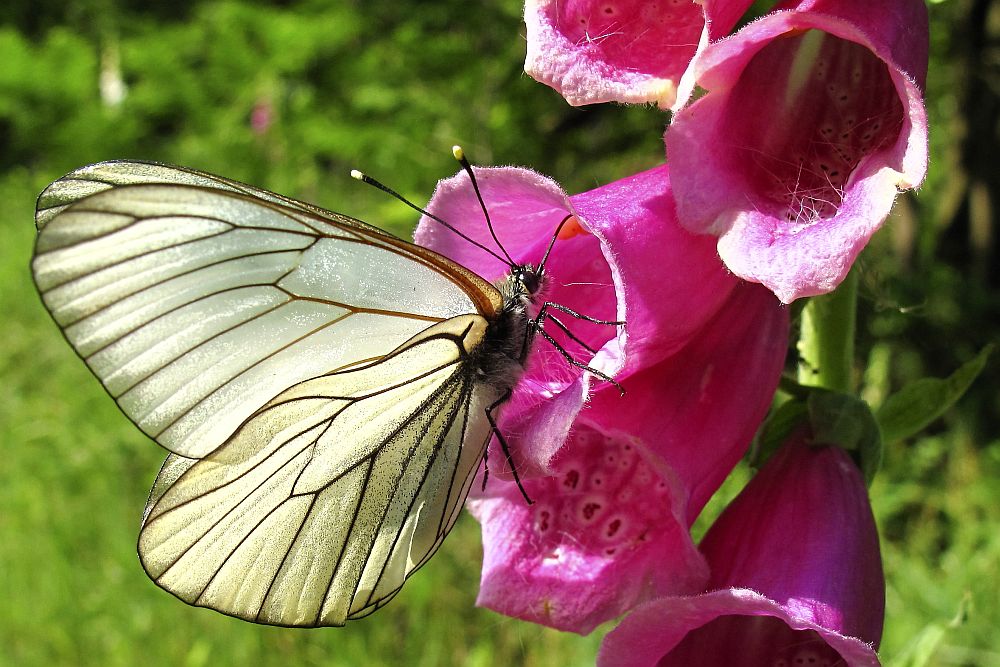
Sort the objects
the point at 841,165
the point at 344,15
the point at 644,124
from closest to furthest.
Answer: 1. the point at 841,165
2. the point at 644,124
3. the point at 344,15

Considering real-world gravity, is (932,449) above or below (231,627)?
above

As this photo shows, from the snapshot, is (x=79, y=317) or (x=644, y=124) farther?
(x=644, y=124)

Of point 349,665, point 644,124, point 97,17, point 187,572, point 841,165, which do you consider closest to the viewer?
point 841,165

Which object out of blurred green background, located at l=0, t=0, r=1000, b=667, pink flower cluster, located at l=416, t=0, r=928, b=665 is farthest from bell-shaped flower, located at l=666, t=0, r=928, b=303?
blurred green background, located at l=0, t=0, r=1000, b=667

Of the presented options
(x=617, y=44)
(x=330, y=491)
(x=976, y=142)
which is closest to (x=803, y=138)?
(x=617, y=44)


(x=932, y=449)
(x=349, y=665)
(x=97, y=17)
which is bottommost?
(x=349, y=665)

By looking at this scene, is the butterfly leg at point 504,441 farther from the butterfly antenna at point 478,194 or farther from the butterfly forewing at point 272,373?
the butterfly antenna at point 478,194

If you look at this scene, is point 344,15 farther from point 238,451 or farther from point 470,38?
point 238,451

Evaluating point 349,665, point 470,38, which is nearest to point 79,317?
point 349,665

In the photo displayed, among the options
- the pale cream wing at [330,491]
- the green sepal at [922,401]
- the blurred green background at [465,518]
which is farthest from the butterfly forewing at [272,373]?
the blurred green background at [465,518]
